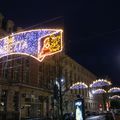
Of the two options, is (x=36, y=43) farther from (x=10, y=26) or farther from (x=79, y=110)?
(x=10, y=26)

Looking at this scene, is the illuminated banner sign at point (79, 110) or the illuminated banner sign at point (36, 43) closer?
the illuminated banner sign at point (36, 43)

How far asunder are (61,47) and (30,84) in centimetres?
3089

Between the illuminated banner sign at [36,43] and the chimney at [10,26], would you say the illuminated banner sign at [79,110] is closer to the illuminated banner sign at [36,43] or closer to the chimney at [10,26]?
the illuminated banner sign at [36,43]

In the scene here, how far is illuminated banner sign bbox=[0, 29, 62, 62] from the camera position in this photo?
1405cm

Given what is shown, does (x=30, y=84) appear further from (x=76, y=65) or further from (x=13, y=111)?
(x=76, y=65)

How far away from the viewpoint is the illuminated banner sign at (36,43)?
14.1m

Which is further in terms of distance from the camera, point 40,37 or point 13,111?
point 13,111

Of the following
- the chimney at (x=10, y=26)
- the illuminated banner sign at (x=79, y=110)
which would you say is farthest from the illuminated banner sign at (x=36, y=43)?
the chimney at (x=10, y=26)

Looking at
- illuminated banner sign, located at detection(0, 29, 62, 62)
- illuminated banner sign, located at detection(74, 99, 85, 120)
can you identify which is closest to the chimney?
illuminated banner sign, located at detection(0, 29, 62, 62)

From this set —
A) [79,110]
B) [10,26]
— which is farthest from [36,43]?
[10,26]

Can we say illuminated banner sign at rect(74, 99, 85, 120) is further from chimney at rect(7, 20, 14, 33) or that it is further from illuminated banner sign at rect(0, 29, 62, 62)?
chimney at rect(7, 20, 14, 33)

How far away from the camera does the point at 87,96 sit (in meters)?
80.6

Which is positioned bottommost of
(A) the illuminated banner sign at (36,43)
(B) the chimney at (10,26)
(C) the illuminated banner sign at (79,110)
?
(C) the illuminated banner sign at (79,110)

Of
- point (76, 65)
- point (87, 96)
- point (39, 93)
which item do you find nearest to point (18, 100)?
point (39, 93)
